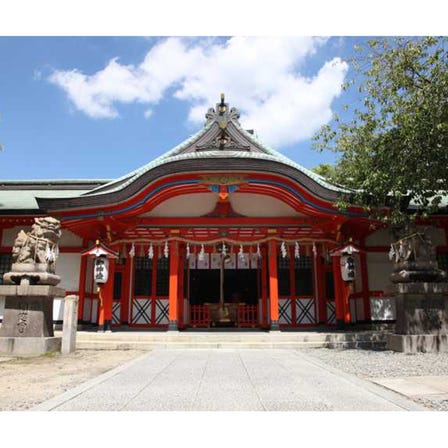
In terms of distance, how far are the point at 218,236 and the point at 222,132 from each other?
3929 mm

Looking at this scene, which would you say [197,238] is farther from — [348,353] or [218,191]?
[348,353]

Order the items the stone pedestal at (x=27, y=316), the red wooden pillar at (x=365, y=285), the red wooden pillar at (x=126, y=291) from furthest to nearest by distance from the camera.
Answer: the red wooden pillar at (x=126, y=291) → the red wooden pillar at (x=365, y=285) → the stone pedestal at (x=27, y=316)

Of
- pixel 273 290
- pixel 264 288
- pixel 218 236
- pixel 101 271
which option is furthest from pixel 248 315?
pixel 101 271

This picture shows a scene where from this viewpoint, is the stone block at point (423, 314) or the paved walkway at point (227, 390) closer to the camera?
the paved walkway at point (227, 390)

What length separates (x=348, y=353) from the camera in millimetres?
9750

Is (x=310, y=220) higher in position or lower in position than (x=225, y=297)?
higher

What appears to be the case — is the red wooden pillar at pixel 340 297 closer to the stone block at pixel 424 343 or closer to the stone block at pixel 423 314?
the stone block at pixel 423 314

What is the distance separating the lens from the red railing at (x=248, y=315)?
54.4ft

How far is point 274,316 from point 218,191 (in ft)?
14.9

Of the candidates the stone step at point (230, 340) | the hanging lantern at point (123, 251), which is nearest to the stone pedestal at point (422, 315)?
the stone step at point (230, 340)

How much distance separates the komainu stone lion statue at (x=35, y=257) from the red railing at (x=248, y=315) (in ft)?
29.2

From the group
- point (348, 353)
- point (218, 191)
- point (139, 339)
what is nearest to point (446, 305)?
point (348, 353)

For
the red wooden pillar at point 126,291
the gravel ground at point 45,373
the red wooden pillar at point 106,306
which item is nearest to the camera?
the gravel ground at point 45,373

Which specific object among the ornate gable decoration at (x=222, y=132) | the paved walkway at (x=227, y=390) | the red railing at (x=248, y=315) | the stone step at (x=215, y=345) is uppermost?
the ornate gable decoration at (x=222, y=132)
